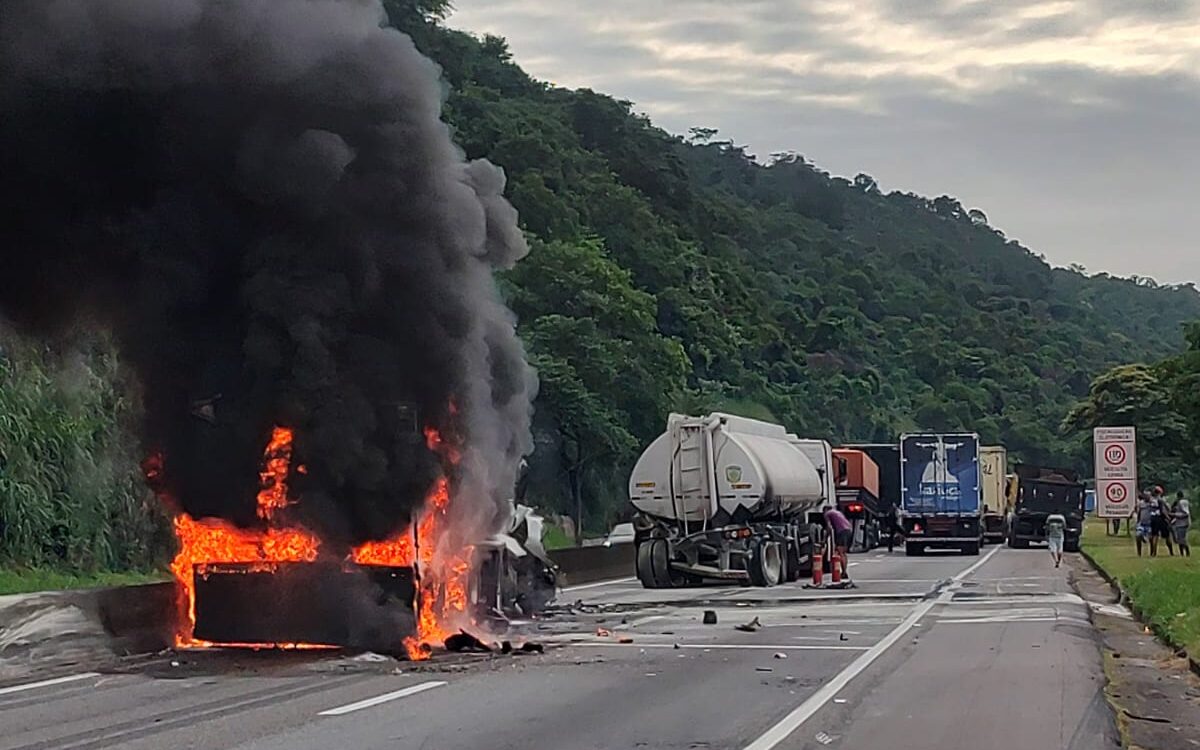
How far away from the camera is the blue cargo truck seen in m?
45.2

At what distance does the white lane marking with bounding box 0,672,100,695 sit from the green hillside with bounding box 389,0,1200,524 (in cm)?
3262

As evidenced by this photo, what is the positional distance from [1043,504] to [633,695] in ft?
126

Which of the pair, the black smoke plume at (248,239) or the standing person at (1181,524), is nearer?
the black smoke plume at (248,239)

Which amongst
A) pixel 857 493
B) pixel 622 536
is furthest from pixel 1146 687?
pixel 857 493

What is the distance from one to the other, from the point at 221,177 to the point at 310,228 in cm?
109

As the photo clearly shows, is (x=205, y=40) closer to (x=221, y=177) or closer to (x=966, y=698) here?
(x=221, y=177)

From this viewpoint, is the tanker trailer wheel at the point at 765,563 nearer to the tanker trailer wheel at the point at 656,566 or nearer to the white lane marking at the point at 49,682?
the tanker trailer wheel at the point at 656,566

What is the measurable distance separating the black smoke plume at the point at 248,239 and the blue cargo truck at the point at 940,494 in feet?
96.9

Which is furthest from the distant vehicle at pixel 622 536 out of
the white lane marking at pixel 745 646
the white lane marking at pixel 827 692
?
the white lane marking at pixel 745 646

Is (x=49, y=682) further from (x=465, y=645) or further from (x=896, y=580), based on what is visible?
(x=896, y=580)

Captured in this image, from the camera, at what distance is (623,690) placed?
13.4 m

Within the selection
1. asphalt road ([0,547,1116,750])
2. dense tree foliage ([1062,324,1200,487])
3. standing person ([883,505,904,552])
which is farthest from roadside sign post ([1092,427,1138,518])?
standing person ([883,505,904,552])

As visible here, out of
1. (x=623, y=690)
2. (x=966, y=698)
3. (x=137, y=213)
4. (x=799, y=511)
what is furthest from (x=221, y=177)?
(x=799, y=511)

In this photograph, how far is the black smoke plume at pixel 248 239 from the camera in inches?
637
